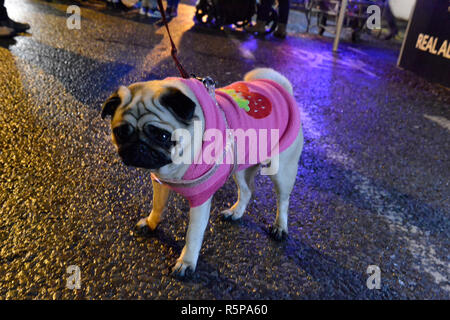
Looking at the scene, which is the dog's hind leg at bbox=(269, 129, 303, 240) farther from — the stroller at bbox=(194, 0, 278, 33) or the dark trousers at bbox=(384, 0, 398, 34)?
the dark trousers at bbox=(384, 0, 398, 34)

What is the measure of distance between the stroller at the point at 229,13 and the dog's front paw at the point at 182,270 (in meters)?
5.67

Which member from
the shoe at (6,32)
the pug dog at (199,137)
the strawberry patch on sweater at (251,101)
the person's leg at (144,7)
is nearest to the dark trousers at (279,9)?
the person's leg at (144,7)

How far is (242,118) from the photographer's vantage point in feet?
4.77

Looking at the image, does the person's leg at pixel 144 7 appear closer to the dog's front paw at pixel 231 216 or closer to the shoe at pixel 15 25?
the shoe at pixel 15 25

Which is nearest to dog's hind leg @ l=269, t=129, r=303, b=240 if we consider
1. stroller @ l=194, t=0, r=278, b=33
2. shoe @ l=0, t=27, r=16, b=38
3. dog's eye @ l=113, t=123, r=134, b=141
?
dog's eye @ l=113, t=123, r=134, b=141

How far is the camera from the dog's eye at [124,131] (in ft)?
3.78

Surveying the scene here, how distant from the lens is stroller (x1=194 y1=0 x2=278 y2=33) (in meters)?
6.28

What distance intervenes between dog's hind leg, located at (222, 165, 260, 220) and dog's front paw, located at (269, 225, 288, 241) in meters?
0.20

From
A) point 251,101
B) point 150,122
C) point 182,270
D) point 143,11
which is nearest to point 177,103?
point 150,122

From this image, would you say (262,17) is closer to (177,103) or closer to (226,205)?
(226,205)

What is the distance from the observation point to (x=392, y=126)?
3.21m

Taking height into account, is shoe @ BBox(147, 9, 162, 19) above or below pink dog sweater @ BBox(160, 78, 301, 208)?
below

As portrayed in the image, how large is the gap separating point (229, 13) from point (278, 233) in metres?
5.50

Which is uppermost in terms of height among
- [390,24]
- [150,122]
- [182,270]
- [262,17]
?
[150,122]
